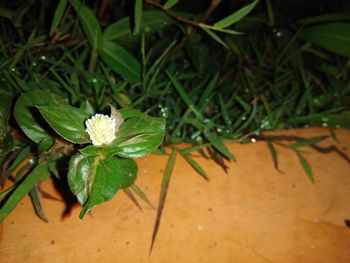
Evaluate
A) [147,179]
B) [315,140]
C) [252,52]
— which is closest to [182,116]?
[147,179]

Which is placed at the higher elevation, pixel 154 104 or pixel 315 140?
pixel 154 104

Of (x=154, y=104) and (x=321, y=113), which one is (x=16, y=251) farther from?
(x=321, y=113)

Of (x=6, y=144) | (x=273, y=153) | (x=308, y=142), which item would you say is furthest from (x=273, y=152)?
(x=6, y=144)

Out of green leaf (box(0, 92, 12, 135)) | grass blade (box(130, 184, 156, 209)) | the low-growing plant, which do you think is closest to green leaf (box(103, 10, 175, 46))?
the low-growing plant

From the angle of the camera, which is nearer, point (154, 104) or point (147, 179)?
point (147, 179)

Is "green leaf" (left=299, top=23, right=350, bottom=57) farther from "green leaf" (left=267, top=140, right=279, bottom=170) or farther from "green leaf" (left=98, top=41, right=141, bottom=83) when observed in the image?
"green leaf" (left=98, top=41, right=141, bottom=83)

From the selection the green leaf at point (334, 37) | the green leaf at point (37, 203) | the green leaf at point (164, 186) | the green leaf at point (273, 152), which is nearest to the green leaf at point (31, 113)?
the green leaf at point (37, 203)
